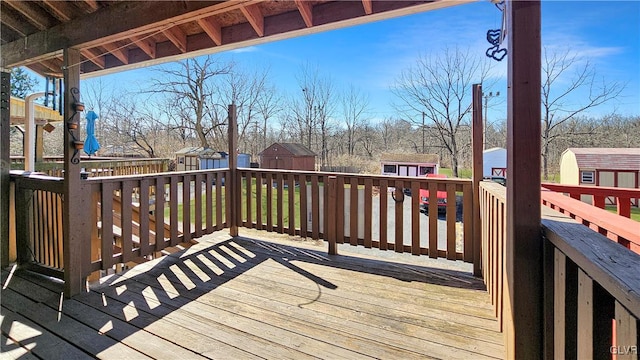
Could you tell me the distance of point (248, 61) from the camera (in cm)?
1664

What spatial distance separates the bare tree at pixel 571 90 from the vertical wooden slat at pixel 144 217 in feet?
11.7

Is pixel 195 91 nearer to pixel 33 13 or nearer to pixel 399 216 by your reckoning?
pixel 33 13

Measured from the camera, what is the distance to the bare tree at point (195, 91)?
622 inches

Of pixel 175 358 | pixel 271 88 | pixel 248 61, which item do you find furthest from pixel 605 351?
pixel 248 61

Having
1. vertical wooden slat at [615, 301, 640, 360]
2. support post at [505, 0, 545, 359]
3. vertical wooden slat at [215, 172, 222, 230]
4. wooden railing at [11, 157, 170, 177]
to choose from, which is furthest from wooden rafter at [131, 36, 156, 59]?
wooden railing at [11, 157, 170, 177]

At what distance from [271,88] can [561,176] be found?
47.2 ft

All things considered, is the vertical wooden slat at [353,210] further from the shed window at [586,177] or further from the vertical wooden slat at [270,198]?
the shed window at [586,177]

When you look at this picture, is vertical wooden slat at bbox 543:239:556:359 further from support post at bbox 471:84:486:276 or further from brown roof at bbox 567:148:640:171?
brown roof at bbox 567:148:640:171

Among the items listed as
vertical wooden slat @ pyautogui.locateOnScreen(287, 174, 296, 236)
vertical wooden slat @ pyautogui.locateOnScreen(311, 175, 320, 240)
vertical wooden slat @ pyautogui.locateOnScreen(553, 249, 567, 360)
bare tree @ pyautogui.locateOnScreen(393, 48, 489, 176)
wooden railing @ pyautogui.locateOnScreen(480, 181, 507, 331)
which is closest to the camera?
vertical wooden slat @ pyautogui.locateOnScreen(553, 249, 567, 360)

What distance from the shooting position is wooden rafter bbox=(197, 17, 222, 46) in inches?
112

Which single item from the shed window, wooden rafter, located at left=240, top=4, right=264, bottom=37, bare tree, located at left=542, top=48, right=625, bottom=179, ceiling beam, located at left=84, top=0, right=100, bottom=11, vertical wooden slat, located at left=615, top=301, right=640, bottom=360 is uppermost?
ceiling beam, located at left=84, top=0, right=100, bottom=11

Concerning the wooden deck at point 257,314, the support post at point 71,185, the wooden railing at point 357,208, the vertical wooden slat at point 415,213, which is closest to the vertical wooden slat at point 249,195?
the wooden railing at point 357,208

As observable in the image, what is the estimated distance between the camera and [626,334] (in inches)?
26.5

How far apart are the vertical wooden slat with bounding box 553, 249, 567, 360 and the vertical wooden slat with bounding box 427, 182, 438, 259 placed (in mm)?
2015
